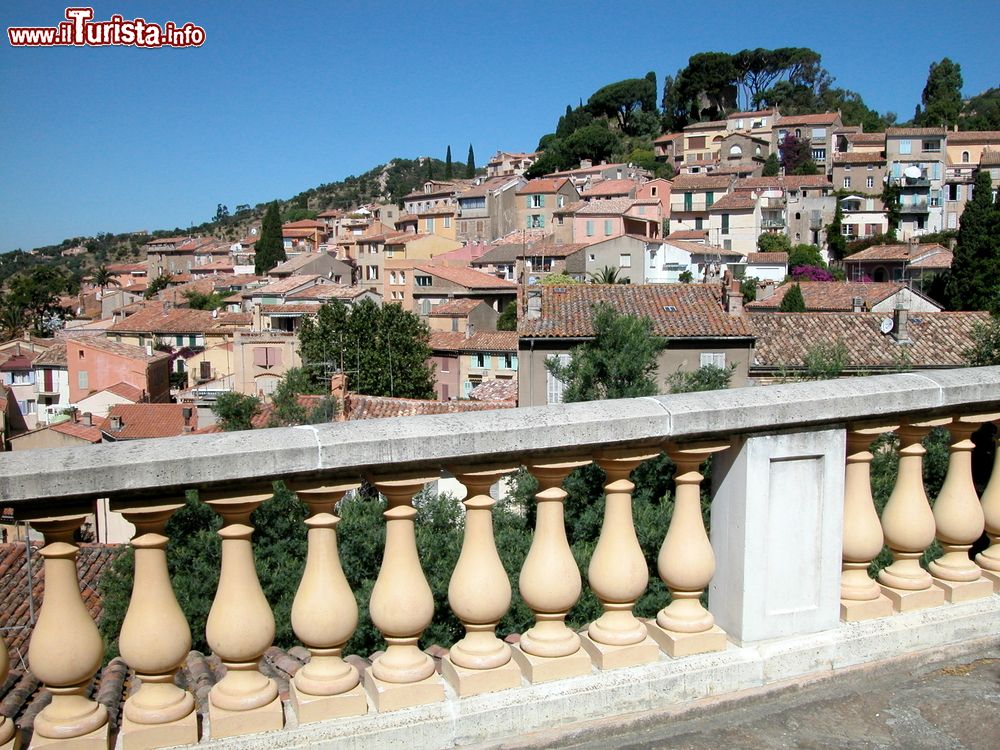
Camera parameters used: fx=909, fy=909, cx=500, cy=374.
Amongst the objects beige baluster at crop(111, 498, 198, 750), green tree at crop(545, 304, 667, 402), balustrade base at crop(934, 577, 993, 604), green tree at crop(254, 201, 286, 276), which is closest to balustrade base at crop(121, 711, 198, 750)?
beige baluster at crop(111, 498, 198, 750)

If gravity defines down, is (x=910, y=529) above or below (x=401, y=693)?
above

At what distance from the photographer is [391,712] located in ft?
8.57

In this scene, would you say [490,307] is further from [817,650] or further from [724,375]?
[817,650]

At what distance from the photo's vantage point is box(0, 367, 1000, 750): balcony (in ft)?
7.78

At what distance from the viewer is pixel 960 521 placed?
3.54 metres

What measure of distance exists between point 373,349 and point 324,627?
150 ft

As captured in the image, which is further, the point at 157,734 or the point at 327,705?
the point at 327,705

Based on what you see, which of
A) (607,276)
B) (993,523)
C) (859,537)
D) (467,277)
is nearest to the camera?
(859,537)

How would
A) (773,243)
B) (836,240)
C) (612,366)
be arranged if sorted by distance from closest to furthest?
1. (612,366)
2. (773,243)
3. (836,240)

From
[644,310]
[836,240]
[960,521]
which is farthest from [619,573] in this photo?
[836,240]

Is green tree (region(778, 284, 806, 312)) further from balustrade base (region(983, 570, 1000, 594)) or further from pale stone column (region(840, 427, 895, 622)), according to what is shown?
pale stone column (region(840, 427, 895, 622))

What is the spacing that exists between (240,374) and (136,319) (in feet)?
63.5

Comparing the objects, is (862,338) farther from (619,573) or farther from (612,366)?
(619,573)

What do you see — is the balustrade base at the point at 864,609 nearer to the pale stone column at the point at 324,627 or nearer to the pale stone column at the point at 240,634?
the pale stone column at the point at 324,627
